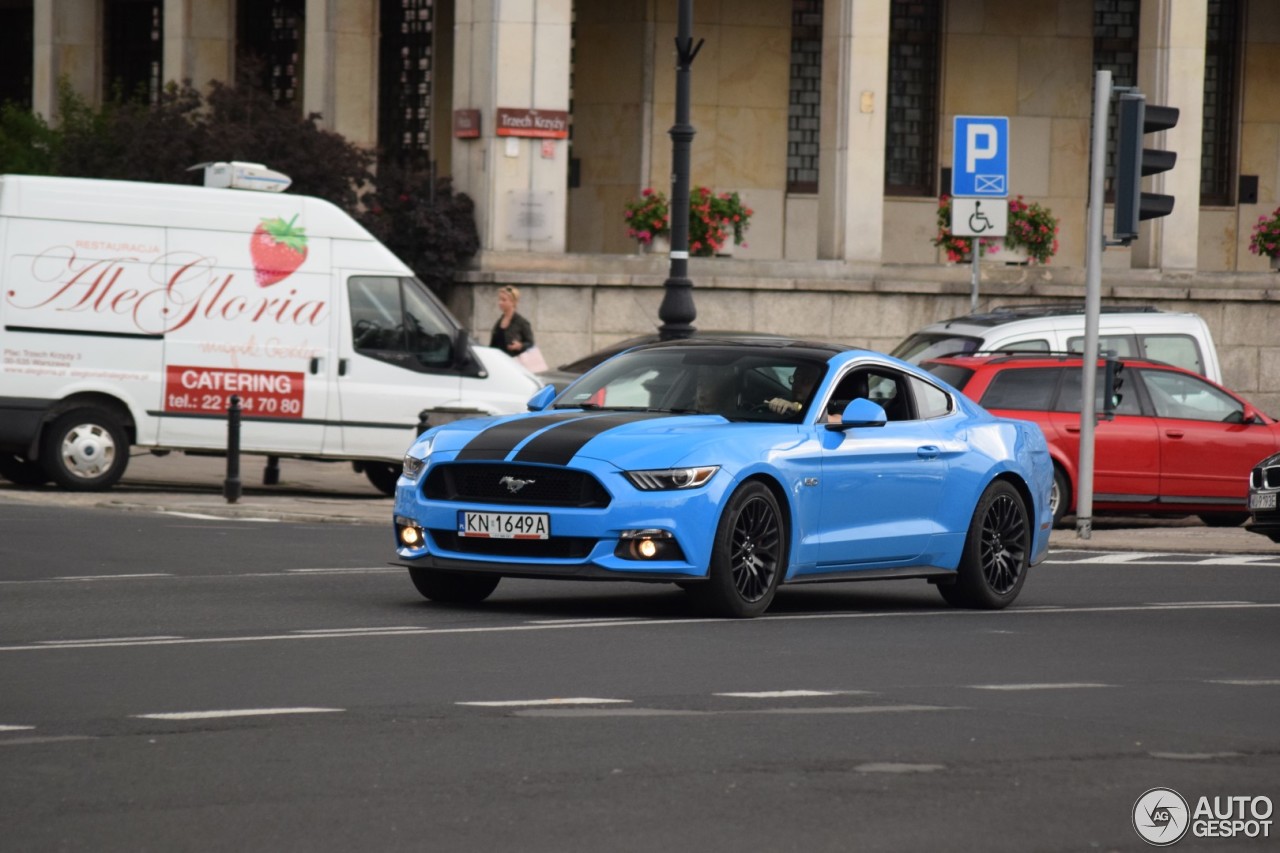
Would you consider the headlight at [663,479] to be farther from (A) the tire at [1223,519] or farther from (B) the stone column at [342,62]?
(B) the stone column at [342,62]

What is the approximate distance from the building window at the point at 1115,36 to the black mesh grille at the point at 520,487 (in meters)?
27.9

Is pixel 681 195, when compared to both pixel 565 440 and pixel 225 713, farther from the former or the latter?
pixel 225 713

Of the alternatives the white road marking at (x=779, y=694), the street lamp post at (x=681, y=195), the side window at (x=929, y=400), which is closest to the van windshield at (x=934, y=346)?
the street lamp post at (x=681, y=195)

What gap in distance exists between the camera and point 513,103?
30.5m

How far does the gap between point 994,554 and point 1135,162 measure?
6.53m

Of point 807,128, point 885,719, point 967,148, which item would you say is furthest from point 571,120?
point 885,719

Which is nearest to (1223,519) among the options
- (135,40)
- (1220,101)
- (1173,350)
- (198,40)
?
(1173,350)

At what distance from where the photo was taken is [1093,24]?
3850cm

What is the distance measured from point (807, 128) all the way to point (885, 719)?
29443 mm

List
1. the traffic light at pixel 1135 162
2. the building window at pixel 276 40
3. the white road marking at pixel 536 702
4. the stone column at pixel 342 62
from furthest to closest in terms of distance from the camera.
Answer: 1. the building window at pixel 276 40
2. the stone column at pixel 342 62
3. the traffic light at pixel 1135 162
4. the white road marking at pixel 536 702

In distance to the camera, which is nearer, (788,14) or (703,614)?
(703,614)

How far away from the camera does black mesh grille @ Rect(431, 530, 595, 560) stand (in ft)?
39.2

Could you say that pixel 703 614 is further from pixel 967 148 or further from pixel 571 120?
pixel 571 120

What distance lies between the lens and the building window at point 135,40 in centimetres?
4006
